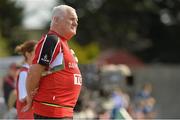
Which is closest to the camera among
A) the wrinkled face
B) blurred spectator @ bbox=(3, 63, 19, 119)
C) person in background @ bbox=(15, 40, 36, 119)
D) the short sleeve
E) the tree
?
the short sleeve

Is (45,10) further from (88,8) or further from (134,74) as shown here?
(134,74)

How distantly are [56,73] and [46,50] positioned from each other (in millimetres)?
219

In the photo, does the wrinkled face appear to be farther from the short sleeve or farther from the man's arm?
the man's arm

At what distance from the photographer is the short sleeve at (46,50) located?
586 centimetres

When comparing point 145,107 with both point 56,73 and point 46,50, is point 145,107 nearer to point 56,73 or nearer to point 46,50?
point 56,73

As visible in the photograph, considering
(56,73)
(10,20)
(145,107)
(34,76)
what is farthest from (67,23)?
(10,20)

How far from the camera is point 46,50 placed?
19.2 feet

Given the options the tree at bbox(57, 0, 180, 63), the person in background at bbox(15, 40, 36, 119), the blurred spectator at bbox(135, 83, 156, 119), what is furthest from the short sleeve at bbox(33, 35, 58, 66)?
the tree at bbox(57, 0, 180, 63)

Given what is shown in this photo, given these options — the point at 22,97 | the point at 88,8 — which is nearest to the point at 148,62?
the point at 88,8

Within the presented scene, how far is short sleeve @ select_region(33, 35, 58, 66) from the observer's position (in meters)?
5.86

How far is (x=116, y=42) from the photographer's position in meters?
57.7

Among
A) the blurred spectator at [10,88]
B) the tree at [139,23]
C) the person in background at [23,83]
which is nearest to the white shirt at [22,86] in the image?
the person in background at [23,83]

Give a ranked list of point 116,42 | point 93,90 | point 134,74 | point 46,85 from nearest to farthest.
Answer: point 46,85 < point 93,90 < point 134,74 < point 116,42

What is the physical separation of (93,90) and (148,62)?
33.7m
